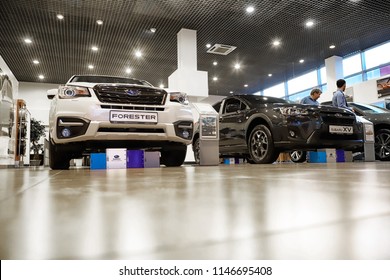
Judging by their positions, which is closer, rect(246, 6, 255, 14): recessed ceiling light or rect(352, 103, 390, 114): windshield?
rect(352, 103, 390, 114): windshield

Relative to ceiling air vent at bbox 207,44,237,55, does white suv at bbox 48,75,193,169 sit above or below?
below

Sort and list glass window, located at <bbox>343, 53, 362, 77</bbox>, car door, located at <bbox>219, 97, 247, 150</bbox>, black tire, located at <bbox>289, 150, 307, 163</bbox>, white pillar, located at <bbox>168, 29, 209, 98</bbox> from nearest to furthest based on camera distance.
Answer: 1. car door, located at <bbox>219, 97, 247, 150</bbox>
2. black tire, located at <bbox>289, 150, 307, 163</bbox>
3. white pillar, located at <bbox>168, 29, 209, 98</bbox>
4. glass window, located at <bbox>343, 53, 362, 77</bbox>

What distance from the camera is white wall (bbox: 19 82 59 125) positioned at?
628 inches

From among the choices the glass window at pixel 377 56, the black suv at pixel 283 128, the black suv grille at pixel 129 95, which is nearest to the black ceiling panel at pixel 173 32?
the glass window at pixel 377 56

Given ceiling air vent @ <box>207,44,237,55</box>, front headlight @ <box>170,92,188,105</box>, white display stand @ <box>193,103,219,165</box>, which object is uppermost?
ceiling air vent @ <box>207,44,237,55</box>

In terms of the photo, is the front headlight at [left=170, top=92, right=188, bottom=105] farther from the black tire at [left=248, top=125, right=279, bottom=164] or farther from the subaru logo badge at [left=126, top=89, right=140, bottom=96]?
the black tire at [left=248, top=125, right=279, bottom=164]

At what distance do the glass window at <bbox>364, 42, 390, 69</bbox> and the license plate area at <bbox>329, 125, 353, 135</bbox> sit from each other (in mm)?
9012

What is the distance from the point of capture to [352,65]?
13008mm

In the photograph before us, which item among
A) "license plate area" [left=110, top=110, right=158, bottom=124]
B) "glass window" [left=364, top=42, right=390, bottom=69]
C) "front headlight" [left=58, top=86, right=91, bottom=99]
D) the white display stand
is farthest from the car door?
"glass window" [left=364, top=42, right=390, bottom=69]

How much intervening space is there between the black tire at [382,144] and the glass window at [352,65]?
7974 millimetres

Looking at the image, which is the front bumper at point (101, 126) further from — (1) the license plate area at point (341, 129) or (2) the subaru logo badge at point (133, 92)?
(1) the license plate area at point (341, 129)

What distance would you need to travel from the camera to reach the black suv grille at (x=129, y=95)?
3125 mm

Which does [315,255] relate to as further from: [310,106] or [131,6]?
[131,6]
